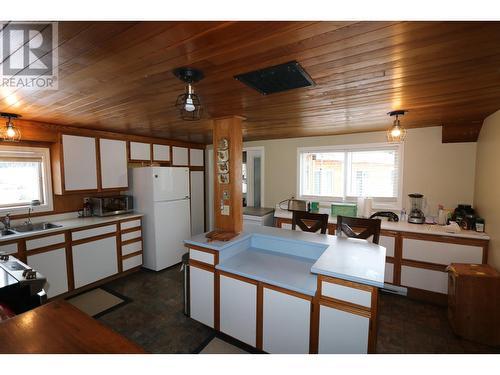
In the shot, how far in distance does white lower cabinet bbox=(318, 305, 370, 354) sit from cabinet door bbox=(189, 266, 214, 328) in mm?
982

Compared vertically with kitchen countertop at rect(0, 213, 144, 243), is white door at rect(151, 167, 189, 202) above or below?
above

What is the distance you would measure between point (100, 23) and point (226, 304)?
2016 millimetres

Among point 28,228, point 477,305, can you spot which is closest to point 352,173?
point 477,305

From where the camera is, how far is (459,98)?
1.85 meters

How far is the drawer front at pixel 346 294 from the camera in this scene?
143 centimetres

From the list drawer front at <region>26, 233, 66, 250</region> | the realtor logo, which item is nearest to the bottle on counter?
the realtor logo

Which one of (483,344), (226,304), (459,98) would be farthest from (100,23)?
(483,344)

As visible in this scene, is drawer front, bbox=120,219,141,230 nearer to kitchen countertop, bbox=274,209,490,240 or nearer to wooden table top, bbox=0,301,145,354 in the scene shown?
wooden table top, bbox=0,301,145,354

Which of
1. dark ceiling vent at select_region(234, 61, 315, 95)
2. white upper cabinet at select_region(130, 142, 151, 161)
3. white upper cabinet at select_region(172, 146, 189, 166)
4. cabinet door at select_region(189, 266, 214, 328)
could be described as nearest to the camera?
dark ceiling vent at select_region(234, 61, 315, 95)

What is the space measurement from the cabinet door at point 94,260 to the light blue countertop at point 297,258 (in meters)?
1.75

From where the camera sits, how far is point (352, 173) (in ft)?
11.9

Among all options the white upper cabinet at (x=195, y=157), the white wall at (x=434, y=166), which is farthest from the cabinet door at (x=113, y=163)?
the white wall at (x=434, y=166)

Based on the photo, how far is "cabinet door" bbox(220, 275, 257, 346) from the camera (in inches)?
72.1

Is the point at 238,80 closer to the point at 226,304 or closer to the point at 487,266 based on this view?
the point at 226,304
